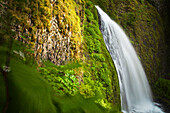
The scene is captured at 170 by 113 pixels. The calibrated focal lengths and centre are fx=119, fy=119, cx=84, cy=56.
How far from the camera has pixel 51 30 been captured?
5.70ft

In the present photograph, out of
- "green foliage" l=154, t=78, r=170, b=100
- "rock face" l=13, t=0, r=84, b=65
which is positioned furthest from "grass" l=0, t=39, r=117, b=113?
"green foliage" l=154, t=78, r=170, b=100

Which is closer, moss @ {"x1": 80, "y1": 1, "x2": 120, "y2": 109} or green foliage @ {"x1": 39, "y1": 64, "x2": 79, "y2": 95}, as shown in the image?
green foliage @ {"x1": 39, "y1": 64, "x2": 79, "y2": 95}

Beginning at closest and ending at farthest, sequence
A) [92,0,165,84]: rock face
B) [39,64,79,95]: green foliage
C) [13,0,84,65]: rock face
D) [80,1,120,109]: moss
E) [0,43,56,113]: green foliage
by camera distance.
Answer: [0,43,56,113]: green foliage → [13,0,84,65]: rock face → [39,64,79,95]: green foliage → [80,1,120,109]: moss → [92,0,165,84]: rock face

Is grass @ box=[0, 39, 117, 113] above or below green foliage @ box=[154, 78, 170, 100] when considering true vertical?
above

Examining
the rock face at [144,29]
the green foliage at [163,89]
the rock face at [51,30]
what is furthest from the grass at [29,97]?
the green foliage at [163,89]

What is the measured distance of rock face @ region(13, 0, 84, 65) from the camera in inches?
54.1

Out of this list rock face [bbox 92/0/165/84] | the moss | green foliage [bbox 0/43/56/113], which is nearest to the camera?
green foliage [bbox 0/43/56/113]

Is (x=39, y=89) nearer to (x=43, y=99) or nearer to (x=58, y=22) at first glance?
(x=43, y=99)

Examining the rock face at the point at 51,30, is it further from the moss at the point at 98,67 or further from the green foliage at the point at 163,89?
the green foliage at the point at 163,89

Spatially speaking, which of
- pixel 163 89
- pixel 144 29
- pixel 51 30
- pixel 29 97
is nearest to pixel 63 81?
pixel 51 30

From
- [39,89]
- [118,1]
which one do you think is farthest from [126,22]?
[39,89]

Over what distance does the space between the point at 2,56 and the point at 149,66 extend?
9992 mm

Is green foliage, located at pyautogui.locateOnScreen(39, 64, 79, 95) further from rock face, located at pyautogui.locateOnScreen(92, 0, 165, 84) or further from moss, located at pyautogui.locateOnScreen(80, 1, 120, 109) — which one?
rock face, located at pyautogui.locateOnScreen(92, 0, 165, 84)

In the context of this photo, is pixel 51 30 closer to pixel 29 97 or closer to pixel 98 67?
pixel 29 97
